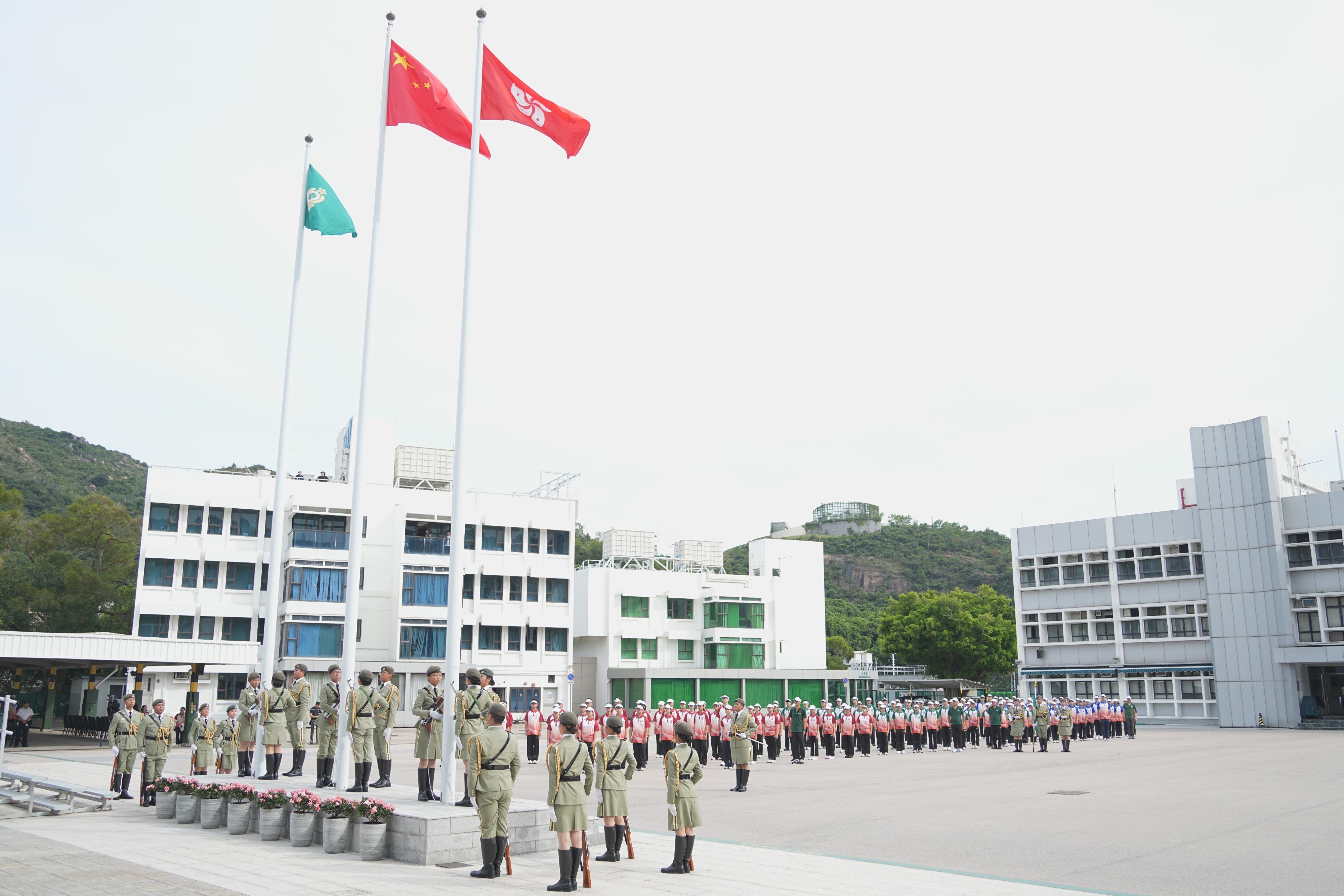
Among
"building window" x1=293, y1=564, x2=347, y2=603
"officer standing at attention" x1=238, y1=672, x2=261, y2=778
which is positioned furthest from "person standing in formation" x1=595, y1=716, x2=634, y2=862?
"building window" x1=293, y1=564, x2=347, y2=603

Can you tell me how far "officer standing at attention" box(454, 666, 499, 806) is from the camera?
12.9m

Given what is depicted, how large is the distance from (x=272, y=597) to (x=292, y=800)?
5710mm

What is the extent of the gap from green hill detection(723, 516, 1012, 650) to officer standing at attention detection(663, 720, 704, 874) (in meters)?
87.6

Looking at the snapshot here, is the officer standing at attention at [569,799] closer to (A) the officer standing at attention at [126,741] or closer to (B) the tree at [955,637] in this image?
(A) the officer standing at attention at [126,741]

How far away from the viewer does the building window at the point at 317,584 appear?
146 ft

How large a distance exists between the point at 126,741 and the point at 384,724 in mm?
6292

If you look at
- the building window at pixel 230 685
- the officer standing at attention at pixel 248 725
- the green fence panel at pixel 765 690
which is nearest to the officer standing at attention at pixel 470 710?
the officer standing at attention at pixel 248 725

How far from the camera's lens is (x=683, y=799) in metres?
11.3

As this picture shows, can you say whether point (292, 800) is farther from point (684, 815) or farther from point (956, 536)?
point (956, 536)

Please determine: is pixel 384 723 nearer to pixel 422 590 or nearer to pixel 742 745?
pixel 742 745

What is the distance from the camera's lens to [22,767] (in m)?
23.8

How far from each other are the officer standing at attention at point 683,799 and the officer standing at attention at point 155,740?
10397mm

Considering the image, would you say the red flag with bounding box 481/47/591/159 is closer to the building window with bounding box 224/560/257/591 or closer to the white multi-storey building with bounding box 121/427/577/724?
the white multi-storey building with bounding box 121/427/577/724

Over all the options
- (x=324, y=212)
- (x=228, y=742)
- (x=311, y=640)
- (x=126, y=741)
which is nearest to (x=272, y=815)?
(x=228, y=742)
